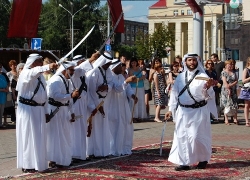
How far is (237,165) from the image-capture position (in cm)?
1049

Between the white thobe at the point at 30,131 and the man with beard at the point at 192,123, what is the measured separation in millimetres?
2102

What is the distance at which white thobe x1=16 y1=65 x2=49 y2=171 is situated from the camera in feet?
32.6

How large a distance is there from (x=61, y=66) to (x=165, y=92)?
325 inches

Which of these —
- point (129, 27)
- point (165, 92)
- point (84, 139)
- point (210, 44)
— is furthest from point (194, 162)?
point (129, 27)

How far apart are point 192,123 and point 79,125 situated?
2070 mm

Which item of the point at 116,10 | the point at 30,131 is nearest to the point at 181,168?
the point at 30,131

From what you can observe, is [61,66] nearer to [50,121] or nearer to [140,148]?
[50,121]

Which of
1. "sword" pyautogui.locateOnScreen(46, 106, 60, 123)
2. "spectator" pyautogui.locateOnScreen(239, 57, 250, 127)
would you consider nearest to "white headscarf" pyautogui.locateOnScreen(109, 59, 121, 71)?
"sword" pyautogui.locateOnScreen(46, 106, 60, 123)

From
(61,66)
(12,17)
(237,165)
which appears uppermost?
(12,17)

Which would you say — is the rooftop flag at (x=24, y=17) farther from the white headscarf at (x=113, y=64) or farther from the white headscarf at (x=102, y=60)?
the white headscarf at (x=113, y=64)

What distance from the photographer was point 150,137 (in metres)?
14.7

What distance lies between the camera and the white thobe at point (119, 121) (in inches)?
468

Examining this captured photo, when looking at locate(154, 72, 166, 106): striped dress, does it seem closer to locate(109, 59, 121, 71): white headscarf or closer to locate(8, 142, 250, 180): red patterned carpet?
locate(8, 142, 250, 180): red patterned carpet

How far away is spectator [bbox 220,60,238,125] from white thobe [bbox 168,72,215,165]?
23.8ft
